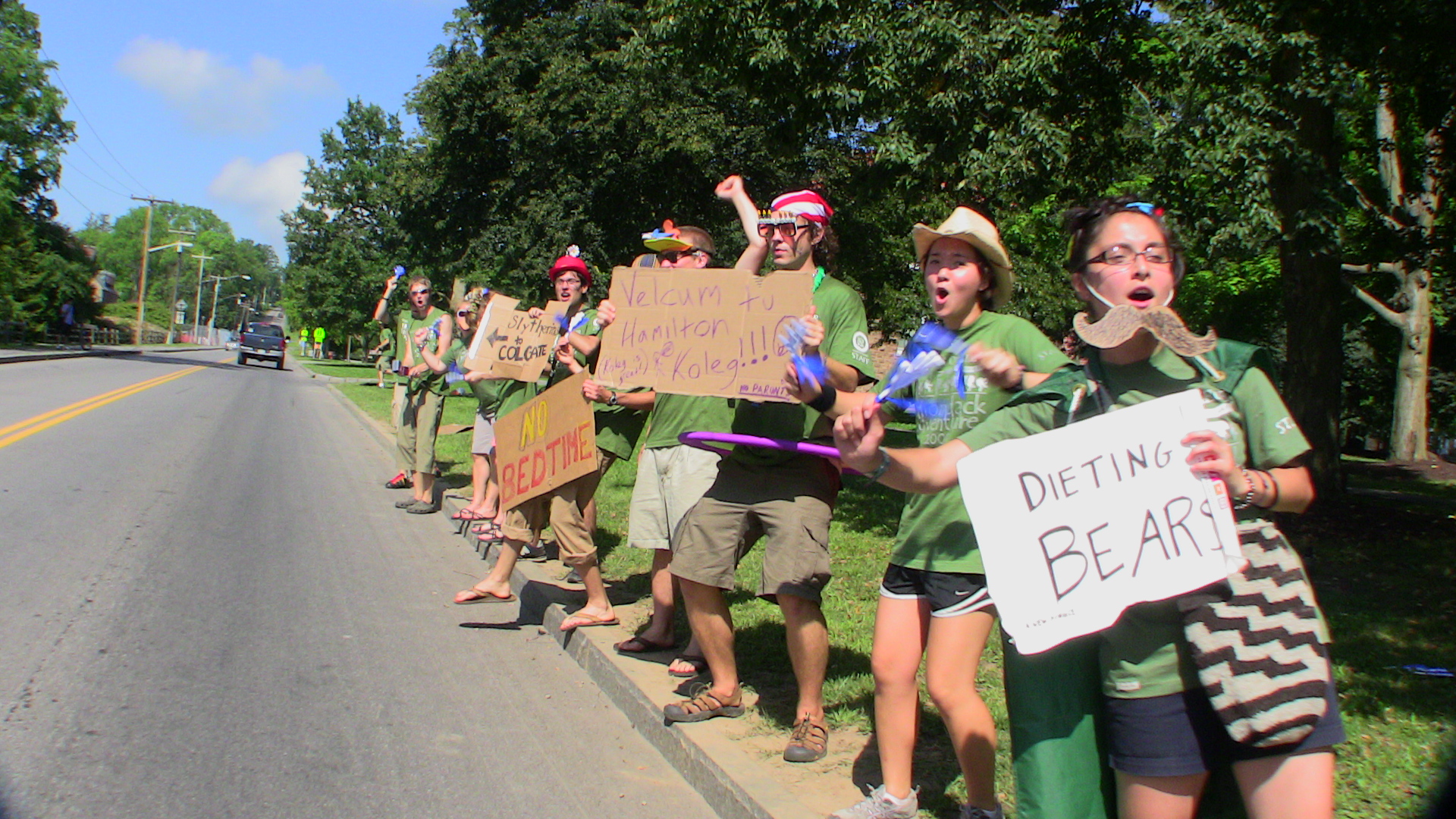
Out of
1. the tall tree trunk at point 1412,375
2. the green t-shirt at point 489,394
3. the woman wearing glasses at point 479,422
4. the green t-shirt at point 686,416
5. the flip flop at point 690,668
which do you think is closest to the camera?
the green t-shirt at point 686,416

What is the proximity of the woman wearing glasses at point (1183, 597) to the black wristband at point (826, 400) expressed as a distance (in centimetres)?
43

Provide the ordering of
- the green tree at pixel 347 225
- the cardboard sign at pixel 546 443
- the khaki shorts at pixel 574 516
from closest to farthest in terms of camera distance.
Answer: the cardboard sign at pixel 546 443
the khaki shorts at pixel 574 516
the green tree at pixel 347 225

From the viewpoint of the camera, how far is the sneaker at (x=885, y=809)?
3.23m

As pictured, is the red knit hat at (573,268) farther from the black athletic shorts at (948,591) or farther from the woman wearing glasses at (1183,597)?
the woman wearing glasses at (1183,597)

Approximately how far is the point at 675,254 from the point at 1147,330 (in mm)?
3235

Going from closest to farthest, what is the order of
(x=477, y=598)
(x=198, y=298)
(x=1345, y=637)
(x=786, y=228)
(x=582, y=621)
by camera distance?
(x=786, y=228)
(x=582, y=621)
(x=1345, y=637)
(x=477, y=598)
(x=198, y=298)

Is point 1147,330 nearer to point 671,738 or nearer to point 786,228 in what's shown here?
point 786,228

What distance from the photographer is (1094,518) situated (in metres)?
2.21

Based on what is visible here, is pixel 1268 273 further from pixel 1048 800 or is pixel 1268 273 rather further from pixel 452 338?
pixel 1048 800

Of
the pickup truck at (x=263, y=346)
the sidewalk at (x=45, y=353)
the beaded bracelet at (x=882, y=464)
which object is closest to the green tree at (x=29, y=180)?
the sidewalk at (x=45, y=353)

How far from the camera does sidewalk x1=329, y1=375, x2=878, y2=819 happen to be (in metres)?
3.57

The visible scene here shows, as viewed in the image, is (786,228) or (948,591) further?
(786,228)

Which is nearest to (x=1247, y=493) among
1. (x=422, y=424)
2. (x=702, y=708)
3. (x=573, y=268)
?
(x=702, y=708)

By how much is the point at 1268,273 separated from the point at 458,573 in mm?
23066
